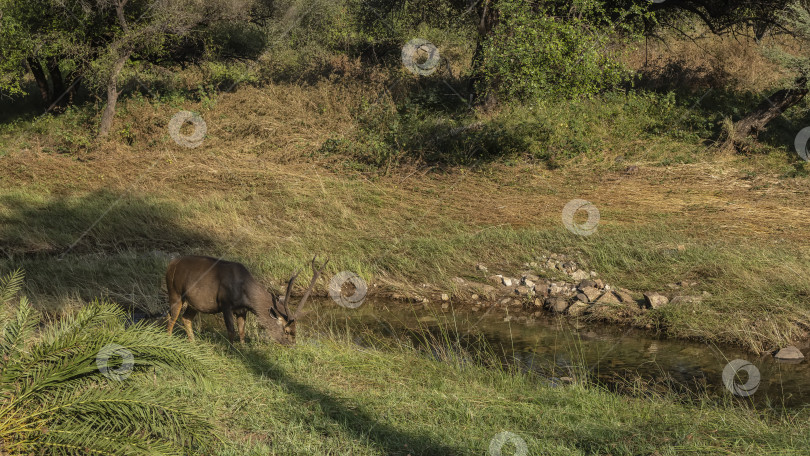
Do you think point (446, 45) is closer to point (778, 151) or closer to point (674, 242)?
point (778, 151)

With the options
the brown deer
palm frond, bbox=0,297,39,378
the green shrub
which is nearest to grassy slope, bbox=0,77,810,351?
the green shrub

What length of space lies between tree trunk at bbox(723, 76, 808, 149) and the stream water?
359 inches

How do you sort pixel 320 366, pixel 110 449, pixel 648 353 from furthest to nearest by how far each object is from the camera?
pixel 648 353
pixel 320 366
pixel 110 449

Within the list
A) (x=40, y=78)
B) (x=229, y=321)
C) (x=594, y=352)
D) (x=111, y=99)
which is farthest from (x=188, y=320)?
(x=40, y=78)

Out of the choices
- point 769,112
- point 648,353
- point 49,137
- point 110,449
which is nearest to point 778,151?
point 769,112

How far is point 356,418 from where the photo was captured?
588cm

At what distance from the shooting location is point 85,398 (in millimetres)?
4992

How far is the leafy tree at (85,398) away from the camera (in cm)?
482

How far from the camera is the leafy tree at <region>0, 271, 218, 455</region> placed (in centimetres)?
482

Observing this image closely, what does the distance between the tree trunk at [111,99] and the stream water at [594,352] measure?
456 inches

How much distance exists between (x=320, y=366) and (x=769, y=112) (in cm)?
1413

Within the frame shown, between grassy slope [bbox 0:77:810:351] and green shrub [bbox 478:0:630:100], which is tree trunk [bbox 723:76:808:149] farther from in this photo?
green shrub [bbox 478:0:630:100]

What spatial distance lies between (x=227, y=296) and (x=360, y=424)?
111 inches

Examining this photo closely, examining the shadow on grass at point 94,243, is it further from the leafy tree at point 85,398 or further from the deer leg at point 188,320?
the leafy tree at point 85,398
